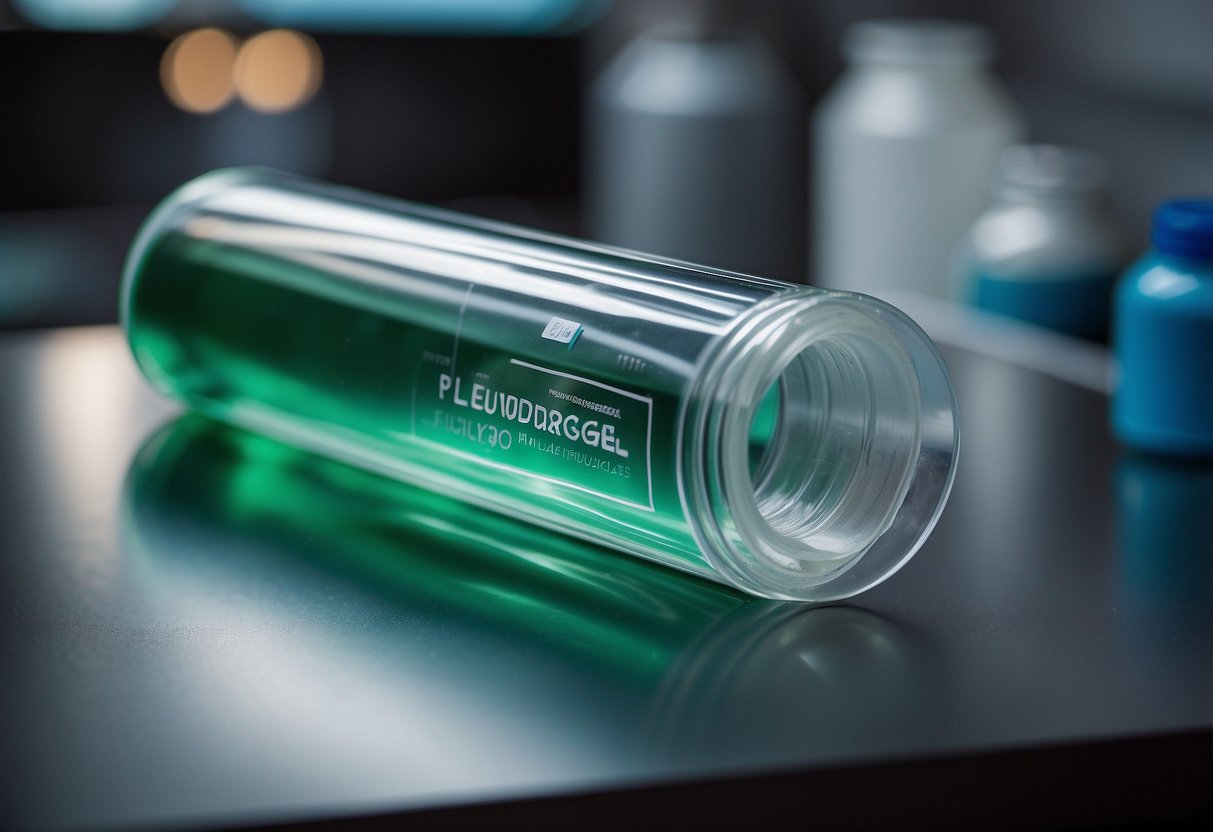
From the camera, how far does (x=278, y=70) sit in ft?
8.26

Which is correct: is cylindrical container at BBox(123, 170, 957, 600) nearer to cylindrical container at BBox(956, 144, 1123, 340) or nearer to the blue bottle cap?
the blue bottle cap

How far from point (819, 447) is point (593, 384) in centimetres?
11

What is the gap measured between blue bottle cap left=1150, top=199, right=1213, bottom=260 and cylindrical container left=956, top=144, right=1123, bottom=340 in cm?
34

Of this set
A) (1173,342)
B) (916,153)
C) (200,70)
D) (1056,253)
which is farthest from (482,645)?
(200,70)

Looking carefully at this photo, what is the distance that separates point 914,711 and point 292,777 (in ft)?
0.69

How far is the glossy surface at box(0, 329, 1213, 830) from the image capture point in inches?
19.9

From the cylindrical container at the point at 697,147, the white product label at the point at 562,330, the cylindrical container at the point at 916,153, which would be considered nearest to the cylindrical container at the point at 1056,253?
the cylindrical container at the point at 916,153

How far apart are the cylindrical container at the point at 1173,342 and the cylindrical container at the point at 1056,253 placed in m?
0.33

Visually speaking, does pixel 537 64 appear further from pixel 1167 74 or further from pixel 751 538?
pixel 751 538

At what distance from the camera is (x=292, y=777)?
50cm

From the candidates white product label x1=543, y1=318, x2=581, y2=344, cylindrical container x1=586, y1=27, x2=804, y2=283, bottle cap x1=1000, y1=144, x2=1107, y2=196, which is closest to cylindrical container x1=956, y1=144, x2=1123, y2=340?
bottle cap x1=1000, y1=144, x2=1107, y2=196

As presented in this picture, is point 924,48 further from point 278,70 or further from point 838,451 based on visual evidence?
point 278,70

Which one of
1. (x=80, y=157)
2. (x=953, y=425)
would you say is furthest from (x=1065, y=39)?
(x=80, y=157)

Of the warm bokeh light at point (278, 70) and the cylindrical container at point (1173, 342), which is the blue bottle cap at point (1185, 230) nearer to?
the cylindrical container at point (1173, 342)
